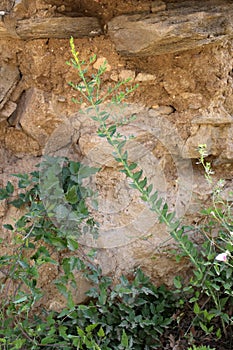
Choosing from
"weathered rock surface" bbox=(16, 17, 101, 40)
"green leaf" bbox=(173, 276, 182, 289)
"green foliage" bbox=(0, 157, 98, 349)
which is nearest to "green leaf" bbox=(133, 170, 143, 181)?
"green foliage" bbox=(0, 157, 98, 349)

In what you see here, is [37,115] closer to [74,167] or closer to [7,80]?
[7,80]

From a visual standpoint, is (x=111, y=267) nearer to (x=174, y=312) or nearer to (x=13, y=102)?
(x=174, y=312)

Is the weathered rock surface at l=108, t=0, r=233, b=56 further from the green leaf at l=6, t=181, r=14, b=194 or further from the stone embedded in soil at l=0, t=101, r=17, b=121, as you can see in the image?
the green leaf at l=6, t=181, r=14, b=194

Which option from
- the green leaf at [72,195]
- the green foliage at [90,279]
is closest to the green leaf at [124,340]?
the green foliage at [90,279]

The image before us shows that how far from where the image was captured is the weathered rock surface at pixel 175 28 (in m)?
1.74

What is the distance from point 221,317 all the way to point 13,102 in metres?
1.11

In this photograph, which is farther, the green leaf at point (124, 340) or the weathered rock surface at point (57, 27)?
the weathered rock surface at point (57, 27)

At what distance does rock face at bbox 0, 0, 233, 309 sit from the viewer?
1866 mm

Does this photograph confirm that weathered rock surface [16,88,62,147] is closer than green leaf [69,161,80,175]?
No

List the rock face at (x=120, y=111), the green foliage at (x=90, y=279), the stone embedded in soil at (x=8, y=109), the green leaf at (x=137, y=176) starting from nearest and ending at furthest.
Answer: the green leaf at (x=137, y=176), the green foliage at (x=90, y=279), the rock face at (x=120, y=111), the stone embedded in soil at (x=8, y=109)

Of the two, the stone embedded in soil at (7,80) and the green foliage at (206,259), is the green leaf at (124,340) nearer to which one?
the green foliage at (206,259)

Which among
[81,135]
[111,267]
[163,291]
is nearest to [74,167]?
[81,135]

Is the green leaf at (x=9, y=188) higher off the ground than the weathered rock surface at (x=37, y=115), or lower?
lower

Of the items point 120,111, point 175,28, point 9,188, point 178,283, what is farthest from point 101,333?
point 175,28
